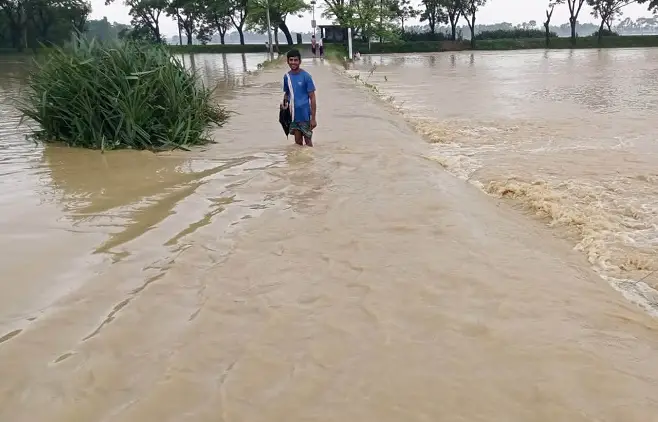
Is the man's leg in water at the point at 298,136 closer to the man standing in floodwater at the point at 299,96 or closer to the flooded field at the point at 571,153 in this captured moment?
the man standing in floodwater at the point at 299,96

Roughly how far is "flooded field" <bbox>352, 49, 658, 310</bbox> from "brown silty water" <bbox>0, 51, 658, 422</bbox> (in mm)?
441

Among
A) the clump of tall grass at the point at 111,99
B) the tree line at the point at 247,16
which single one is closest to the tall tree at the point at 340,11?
the tree line at the point at 247,16

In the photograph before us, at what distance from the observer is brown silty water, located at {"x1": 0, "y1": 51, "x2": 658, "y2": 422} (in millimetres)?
2650

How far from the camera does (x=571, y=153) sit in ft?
30.3

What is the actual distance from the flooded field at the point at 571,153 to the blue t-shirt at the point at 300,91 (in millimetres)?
2302

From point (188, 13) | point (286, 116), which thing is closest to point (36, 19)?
point (188, 13)

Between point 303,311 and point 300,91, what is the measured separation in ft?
16.5

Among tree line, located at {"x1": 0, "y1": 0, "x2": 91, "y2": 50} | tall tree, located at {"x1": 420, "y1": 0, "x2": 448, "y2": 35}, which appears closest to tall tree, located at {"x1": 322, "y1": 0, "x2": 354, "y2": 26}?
tall tree, located at {"x1": 420, "y1": 0, "x2": 448, "y2": 35}

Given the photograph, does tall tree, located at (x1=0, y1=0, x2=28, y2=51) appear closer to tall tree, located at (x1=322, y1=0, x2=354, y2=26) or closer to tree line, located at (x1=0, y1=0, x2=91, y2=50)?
tree line, located at (x1=0, y1=0, x2=91, y2=50)

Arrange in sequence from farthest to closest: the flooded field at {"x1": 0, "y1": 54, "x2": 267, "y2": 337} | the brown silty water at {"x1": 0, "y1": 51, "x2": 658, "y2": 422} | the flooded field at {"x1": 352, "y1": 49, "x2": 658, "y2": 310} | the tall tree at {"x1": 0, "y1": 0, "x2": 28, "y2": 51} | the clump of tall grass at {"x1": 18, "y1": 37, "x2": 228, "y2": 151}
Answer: the tall tree at {"x1": 0, "y1": 0, "x2": 28, "y2": 51} < the clump of tall grass at {"x1": 18, "y1": 37, "x2": 228, "y2": 151} < the flooded field at {"x1": 352, "y1": 49, "x2": 658, "y2": 310} < the flooded field at {"x1": 0, "y1": 54, "x2": 267, "y2": 337} < the brown silty water at {"x1": 0, "y1": 51, "x2": 658, "y2": 422}

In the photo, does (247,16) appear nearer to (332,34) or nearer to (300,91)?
(332,34)

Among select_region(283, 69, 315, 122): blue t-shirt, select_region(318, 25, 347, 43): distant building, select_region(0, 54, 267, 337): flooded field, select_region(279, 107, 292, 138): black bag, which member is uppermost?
select_region(318, 25, 347, 43): distant building

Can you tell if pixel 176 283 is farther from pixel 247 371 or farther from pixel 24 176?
pixel 24 176

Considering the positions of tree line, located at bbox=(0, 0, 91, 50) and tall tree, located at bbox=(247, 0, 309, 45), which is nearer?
tall tree, located at bbox=(247, 0, 309, 45)
